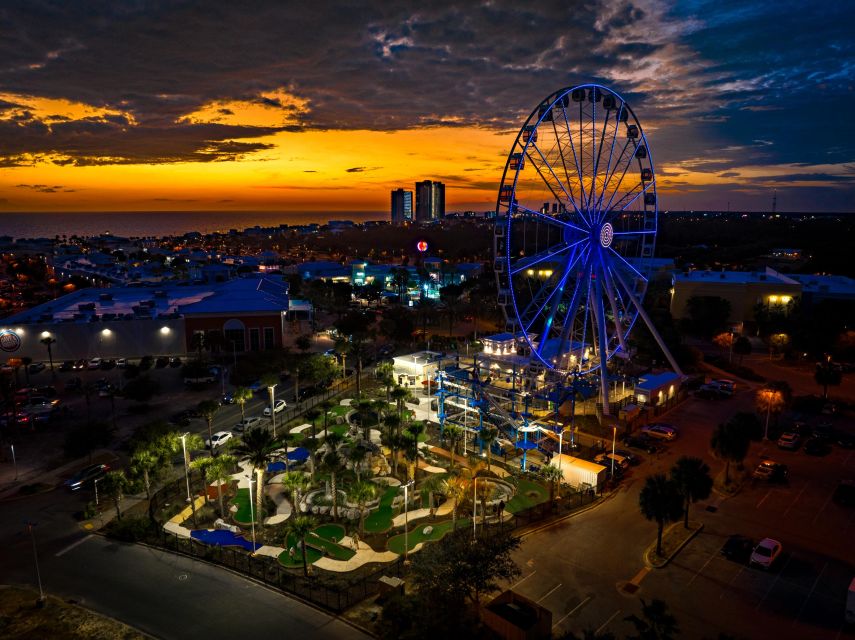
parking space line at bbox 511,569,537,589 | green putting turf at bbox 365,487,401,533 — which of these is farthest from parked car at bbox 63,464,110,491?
parking space line at bbox 511,569,537,589

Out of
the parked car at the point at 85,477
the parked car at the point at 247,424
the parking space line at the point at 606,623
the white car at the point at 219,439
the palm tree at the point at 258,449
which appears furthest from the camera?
the parked car at the point at 247,424

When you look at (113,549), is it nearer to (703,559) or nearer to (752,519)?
(703,559)

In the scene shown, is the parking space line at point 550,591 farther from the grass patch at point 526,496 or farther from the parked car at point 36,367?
the parked car at point 36,367

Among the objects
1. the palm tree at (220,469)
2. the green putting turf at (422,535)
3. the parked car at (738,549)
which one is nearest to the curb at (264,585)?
the palm tree at (220,469)

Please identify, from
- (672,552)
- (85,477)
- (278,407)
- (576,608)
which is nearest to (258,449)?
(85,477)

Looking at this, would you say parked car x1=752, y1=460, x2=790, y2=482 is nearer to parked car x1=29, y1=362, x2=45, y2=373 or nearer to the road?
the road
